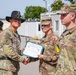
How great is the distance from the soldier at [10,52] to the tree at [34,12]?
287 ft

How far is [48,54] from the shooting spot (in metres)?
5.41

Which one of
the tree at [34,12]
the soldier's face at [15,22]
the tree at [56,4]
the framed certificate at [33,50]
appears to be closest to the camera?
the framed certificate at [33,50]

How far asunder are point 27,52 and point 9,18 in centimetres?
70

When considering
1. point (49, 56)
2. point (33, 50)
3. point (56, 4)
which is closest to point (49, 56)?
point (49, 56)

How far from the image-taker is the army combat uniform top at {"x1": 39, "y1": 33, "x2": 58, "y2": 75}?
212 inches

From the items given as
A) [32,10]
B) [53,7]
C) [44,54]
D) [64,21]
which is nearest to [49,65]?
[44,54]

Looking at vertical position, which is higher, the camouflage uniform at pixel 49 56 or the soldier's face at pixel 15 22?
the soldier's face at pixel 15 22

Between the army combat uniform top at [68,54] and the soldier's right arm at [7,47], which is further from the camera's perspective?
the soldier's right arm at [7,47]

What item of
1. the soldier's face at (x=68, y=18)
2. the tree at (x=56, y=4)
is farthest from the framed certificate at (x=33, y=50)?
the tree at (x=56, y=4)

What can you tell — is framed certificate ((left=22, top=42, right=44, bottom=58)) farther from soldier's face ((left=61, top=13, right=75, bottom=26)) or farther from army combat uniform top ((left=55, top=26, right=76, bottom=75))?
army combat uniform top ((left=55, top=26, right=76, bottom=75))

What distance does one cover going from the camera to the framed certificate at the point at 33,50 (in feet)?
17.9

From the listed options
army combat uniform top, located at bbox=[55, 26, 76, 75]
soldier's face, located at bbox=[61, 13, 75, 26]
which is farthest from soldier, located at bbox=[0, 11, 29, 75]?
army combat uniform top, located at bbox=[55, 26, 76, 75]

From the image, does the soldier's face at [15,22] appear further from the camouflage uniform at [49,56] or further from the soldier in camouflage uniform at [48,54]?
the camouflage uniform at [49,56]

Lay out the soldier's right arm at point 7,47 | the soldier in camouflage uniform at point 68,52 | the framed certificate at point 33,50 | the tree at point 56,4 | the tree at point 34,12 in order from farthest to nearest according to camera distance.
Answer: the tree at point 34,12 → the tree at point 56,4 → the framed certificate at point 33,50 → the soldier's right arm at point 7,47 → the soldier in camouflage uniform at point 68,52
